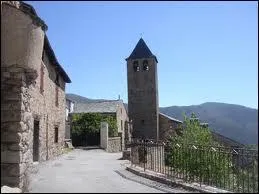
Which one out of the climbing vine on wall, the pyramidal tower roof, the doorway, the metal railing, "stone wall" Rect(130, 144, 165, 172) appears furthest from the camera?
the pyramidal tower roof

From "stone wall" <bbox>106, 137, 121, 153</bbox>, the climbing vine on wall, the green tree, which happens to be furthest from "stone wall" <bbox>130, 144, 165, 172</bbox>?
the climbing vine on wall

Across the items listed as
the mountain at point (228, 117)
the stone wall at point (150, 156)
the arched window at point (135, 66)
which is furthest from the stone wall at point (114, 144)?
the arched window at point (135, 66)

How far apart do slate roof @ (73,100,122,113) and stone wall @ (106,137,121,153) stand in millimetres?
9058

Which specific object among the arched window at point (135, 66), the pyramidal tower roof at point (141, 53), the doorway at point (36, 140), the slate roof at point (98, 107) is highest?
the pyramidal tower roof at point (141, 53)

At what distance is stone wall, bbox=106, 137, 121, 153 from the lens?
1381 inches

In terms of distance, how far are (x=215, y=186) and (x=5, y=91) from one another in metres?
5.72

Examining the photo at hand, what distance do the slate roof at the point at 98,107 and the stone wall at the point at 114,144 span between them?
9058 mm

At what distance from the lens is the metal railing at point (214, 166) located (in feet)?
30.1

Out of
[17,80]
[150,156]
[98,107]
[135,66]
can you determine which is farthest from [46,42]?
[135,66]

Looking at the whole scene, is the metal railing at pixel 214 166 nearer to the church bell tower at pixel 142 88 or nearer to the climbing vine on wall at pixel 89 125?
the climbing vine on wall at pixel 89 125

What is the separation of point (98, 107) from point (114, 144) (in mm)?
13680

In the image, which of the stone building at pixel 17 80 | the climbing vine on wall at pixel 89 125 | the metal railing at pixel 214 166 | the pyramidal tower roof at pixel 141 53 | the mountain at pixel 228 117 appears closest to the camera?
the stone building at pixel 17 80

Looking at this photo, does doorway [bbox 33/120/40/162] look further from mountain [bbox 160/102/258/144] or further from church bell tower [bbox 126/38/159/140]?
church bell tower [bbox 126/38/159/140]

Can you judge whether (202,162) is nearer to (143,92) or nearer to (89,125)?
(89,125)
